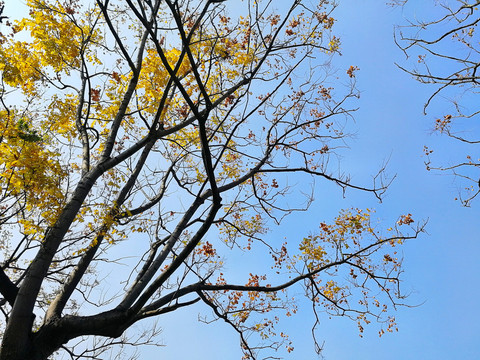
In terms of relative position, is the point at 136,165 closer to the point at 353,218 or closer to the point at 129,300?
the point at 129,300

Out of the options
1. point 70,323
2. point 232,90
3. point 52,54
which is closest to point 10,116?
point 52,54

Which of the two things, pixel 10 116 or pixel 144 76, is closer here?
pixel 10 116

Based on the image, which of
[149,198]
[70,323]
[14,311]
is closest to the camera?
[14,311]

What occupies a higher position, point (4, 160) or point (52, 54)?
point (52, 54)

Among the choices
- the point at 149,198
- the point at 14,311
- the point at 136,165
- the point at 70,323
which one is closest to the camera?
the point at 14,311

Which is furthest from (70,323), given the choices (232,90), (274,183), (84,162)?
(232,90)

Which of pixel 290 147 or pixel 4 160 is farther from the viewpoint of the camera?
pixel 290 147

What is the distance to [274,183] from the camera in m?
7.32

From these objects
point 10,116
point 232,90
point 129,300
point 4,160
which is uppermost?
point 232,90

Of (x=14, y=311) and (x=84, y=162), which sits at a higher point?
(x=84, y=162)

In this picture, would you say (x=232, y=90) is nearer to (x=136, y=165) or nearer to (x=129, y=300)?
(x=136, y=165)

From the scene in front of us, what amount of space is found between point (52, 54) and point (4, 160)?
3.31 meters

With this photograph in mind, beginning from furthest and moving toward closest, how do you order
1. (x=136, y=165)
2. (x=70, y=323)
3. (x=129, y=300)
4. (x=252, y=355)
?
(x=136, y=165) → (x=252, y=355) → (x=129, y=300) → (x=70, y=323)

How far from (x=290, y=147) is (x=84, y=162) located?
4.33 metres
